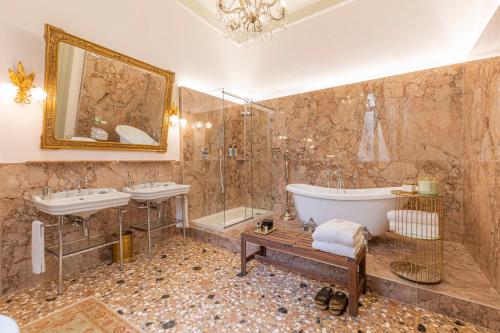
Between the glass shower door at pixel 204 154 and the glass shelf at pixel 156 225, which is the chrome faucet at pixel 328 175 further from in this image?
the glass shelf at pixel 156 225

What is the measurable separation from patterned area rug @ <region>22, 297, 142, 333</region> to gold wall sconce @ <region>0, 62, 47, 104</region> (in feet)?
5.88

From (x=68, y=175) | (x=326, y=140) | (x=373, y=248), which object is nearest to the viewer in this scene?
(x=68, y=175)

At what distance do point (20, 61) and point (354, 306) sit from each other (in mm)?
3364

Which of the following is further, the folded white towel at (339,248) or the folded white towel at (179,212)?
the folded white towel at (179,212)

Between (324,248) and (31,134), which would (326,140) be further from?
(31,134)

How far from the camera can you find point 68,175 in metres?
2.34

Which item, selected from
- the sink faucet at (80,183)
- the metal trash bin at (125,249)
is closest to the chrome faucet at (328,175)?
the metal trash bin at (125,249)

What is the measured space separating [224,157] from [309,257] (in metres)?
2.44

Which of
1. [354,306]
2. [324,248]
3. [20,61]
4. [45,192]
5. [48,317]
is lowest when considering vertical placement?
[48,317]

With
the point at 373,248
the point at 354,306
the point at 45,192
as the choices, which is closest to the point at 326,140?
the point at 373,248

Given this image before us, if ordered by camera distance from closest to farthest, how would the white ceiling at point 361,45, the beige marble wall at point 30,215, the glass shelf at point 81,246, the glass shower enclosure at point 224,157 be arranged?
the beige marble wall at point 30,215 → the glass shelf at point 81,246 → the white ceiling at point 361,45 → the glass shower enclosure at point 224,157

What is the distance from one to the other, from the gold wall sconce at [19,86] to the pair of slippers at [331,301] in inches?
117

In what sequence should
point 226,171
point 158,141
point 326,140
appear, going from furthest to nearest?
Result: point 226,171 → point 326,140 → point 158,141

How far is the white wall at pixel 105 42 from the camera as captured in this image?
2.00 m
